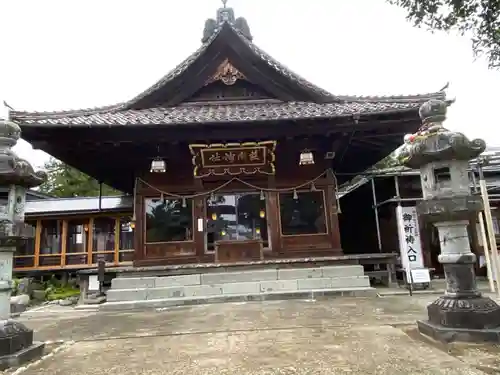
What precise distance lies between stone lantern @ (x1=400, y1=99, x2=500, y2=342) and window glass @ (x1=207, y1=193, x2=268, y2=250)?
5600 millimetres

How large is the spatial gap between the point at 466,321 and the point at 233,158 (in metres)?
6.88

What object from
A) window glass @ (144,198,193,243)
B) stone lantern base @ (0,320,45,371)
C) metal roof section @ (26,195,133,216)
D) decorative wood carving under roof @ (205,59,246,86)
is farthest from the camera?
metal roof section @ (26,195,133,216)

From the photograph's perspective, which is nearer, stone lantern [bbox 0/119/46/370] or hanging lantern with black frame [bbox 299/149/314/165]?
stone lantern [bbox 0/119/46/370]

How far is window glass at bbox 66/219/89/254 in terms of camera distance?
1783 cm

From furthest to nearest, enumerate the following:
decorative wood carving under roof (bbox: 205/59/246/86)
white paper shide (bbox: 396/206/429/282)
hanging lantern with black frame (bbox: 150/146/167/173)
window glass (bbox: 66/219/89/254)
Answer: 1. window glass (bbox: 66/219/89/254)
2. decorative wood carving under roof (bbox: 205/59/246/86)
3. hanging lantern with black frame (bbox: 150/146/167/173)
4. white paper shide (bbox: 396/206/429/282)

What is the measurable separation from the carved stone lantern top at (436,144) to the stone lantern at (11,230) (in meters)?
4.95

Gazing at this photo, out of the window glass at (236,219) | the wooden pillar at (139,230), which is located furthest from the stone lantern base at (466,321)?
the wooden pillar at (139,230)

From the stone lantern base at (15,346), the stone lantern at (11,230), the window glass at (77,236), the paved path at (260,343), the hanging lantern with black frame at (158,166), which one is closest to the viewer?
the paved path at (260,343)

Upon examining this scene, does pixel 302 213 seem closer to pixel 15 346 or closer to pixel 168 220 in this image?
pixel 168 220

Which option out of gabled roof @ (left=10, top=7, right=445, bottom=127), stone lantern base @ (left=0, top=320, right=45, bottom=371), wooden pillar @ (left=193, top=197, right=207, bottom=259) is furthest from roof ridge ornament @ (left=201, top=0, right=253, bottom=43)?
stone lantern base @ (left=0, top=320, right=45, bottom=371)

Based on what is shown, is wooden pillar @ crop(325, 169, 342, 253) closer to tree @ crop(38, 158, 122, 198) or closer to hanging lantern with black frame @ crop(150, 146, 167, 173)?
hanging lantern with black frame @ crop(150, 146, 167, 173)

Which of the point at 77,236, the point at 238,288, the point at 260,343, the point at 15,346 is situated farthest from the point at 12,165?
the point at 77,236

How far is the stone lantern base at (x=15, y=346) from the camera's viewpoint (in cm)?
371

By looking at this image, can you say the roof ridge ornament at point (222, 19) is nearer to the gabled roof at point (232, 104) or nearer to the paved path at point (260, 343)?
the gabled roof at point (232, 104)
